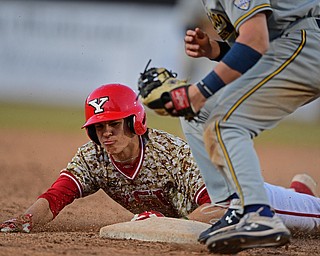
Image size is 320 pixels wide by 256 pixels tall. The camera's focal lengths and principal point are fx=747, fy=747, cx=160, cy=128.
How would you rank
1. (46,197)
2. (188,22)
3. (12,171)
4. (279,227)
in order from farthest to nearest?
(188,22) → (12,171) → (46,197) → (279,227)

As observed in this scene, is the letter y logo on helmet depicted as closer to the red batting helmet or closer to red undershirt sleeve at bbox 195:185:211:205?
the red batting helmet

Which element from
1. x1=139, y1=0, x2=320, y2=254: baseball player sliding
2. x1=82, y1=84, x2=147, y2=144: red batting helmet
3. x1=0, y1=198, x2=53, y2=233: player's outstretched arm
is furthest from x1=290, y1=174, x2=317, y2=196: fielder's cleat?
x1=139, y1=0, x2=320, y2=254: baseball player sliding

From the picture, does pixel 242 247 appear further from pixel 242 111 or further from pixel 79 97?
pixel 79 97

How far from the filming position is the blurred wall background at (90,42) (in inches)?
823

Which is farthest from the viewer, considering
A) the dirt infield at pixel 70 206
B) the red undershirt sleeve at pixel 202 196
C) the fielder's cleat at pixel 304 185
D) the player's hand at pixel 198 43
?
the fielder's cleat at pixel 304 185

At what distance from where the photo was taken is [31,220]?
5070 mm

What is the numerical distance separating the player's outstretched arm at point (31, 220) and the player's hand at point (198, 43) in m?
1.57

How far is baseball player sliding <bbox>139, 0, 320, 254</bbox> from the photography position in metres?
3.63

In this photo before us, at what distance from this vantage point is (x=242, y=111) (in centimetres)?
375

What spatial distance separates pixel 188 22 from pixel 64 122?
5.14m

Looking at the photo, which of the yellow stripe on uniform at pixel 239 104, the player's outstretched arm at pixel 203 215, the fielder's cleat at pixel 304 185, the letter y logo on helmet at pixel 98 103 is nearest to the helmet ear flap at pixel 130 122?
the letter y logo on helmet at pixel 98 103

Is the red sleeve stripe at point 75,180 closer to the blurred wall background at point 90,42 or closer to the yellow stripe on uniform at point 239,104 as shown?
the yellow stripe on uniform at point 239,104

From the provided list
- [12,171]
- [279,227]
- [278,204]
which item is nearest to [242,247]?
[279,227]

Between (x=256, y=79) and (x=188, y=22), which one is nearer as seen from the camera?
(x=256, y=79)
